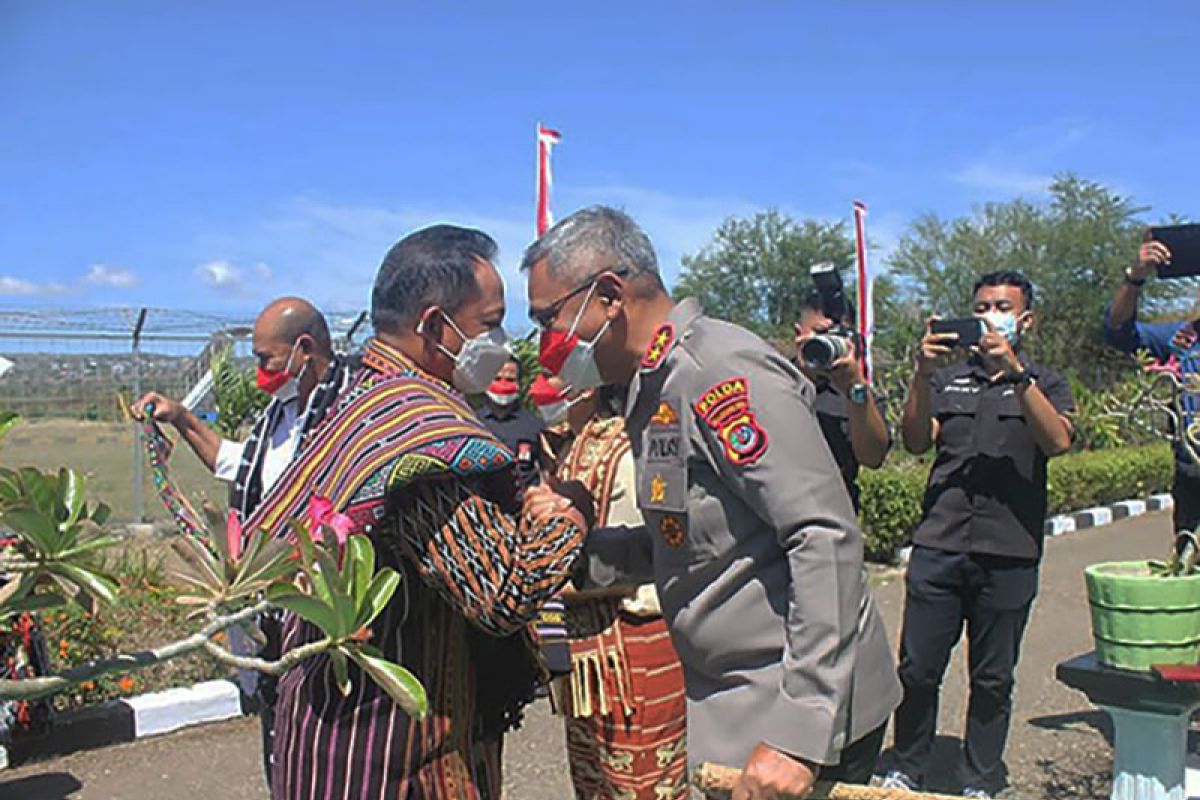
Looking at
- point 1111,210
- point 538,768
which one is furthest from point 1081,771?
point 1111,210

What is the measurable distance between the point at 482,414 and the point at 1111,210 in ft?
88.4

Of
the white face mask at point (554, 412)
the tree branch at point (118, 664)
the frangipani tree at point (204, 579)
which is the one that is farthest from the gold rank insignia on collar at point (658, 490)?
the white face mask at point (554, 412)

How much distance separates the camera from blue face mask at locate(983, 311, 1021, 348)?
3857mm

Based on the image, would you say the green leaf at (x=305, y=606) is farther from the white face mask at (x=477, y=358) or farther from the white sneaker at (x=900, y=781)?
the white sneaker at (x=900, y=781)

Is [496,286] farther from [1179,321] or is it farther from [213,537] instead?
[1179,321]

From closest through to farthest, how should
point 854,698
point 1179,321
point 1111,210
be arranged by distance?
point 854,698 < point 1179,321 < point 1111,210

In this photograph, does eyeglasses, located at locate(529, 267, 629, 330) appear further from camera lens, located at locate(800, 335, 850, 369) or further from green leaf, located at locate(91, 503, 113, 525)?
camera lens, located at locate(800, 335, 850, 369)

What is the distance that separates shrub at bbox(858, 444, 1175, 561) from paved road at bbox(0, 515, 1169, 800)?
233 cm

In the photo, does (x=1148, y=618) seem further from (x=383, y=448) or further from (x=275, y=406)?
(x=275, y=406)

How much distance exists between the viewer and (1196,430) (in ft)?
11.5

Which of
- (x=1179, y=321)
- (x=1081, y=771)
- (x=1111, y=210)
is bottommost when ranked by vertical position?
(x=1081, y=771)

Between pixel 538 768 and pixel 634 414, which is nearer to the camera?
pixel 634 414

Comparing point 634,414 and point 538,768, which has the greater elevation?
point 634,414

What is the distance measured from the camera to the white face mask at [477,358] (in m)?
2.19
